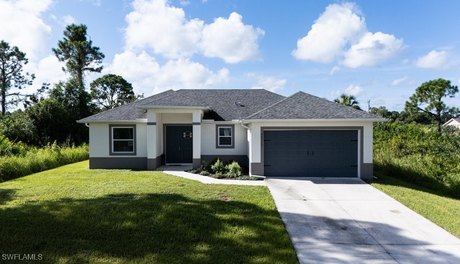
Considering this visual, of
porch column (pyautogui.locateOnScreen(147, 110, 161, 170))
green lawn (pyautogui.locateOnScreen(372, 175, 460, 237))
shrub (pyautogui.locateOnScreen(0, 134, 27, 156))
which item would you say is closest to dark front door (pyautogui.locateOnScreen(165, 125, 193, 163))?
porch column (pyautogui.locateOnScreen(147, 110, 161, 170))

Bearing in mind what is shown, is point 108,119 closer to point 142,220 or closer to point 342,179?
point 142,220

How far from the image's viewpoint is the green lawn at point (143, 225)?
16.1 ft

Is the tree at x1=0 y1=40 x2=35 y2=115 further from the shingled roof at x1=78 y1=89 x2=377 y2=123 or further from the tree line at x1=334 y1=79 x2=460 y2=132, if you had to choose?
the tree line at x1=334 y1=79 x2=460 y2=132

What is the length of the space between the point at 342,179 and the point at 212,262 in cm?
910

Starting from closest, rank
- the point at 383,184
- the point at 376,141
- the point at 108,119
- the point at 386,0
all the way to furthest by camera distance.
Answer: the point at 383,184
the point at 386,0
the point at 108,119
the point at 376,141

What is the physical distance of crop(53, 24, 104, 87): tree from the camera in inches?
1332

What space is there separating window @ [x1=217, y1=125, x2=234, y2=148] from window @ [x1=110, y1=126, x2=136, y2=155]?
465cm

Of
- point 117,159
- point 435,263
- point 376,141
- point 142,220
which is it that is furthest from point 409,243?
point 376,141

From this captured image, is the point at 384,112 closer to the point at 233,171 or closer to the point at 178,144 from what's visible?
the point at 178,144

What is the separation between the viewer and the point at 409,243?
5.69m

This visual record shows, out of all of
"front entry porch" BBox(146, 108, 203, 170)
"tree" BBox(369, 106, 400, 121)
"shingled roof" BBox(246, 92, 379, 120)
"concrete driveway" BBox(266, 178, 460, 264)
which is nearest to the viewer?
"concrete driveway" BBox(266, 178, 460, 264)

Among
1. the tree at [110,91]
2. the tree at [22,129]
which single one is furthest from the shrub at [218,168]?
the tree at [110,91]

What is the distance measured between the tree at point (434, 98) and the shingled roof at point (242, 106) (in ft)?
135

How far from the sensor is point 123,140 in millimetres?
15211
